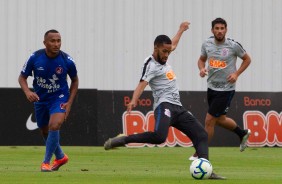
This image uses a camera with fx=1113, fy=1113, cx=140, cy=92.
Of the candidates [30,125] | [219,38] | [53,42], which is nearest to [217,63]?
[219,38]

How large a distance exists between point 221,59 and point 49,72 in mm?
5155

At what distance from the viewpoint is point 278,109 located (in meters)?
28.1

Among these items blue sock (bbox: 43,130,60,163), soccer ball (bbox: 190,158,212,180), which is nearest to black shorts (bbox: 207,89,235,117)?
blue sock (bbox: 43,130,60,163)

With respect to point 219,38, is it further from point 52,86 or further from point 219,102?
point 52,86

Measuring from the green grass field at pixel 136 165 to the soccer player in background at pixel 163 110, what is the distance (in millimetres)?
534

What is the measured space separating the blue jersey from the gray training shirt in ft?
15.1

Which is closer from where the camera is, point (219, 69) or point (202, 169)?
point (202, 169)

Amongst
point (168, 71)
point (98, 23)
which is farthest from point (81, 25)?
point (168, 71)

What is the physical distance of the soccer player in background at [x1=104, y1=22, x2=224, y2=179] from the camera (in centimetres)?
1584

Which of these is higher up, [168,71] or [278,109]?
[168,71]

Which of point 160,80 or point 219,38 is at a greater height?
point 219,38

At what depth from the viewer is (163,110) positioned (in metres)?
16.1

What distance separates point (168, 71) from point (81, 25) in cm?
1584

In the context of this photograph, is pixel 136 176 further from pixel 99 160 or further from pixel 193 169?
pixel 99 160
